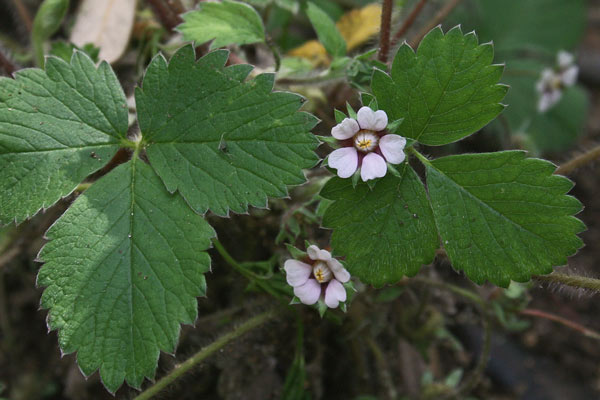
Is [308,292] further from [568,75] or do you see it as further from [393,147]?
[568,75]

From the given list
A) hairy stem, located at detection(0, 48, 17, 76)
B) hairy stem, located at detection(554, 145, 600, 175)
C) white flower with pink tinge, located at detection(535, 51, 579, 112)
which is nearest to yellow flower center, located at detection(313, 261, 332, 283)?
hairy stem, located at detection(554, 145, 600, 175)

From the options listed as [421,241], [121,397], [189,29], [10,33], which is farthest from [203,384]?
[10,33]

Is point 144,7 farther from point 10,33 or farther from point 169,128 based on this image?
point 169,128

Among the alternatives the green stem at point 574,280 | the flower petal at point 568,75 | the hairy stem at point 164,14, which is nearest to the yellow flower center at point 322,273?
the green stem at point 574,280

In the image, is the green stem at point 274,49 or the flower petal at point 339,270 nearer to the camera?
the flower petal at point 339,270

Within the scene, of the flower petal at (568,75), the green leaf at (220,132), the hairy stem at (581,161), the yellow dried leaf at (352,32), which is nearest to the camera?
the green leaf at (220,132)

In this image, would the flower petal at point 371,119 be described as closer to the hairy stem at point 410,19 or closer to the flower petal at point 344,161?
the flower petal at point 344,161

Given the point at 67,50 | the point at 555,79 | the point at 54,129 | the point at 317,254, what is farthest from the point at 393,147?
the point at 555,79
